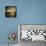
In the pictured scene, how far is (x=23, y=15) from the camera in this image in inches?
182

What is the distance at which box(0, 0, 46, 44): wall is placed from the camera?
461 centimetres

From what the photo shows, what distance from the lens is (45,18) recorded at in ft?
15.1

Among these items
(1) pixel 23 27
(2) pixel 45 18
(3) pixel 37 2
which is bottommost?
(1) pixel 23 27

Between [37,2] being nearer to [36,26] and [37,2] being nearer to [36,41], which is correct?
[36,26]

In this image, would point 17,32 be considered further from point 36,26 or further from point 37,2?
point 37,2

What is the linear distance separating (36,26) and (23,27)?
0.46m

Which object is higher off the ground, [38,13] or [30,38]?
[38,13]

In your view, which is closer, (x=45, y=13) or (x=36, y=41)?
(x=36, y=41)

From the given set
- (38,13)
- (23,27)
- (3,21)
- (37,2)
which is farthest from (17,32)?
(37,2)

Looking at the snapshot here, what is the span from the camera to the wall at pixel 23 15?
4613mm

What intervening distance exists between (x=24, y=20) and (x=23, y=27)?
Answer: 0.27m

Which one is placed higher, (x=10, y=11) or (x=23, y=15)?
(x=10, y=11)

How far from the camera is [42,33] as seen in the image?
437 centimetres

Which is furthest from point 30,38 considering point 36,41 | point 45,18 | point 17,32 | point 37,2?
point 37,2
